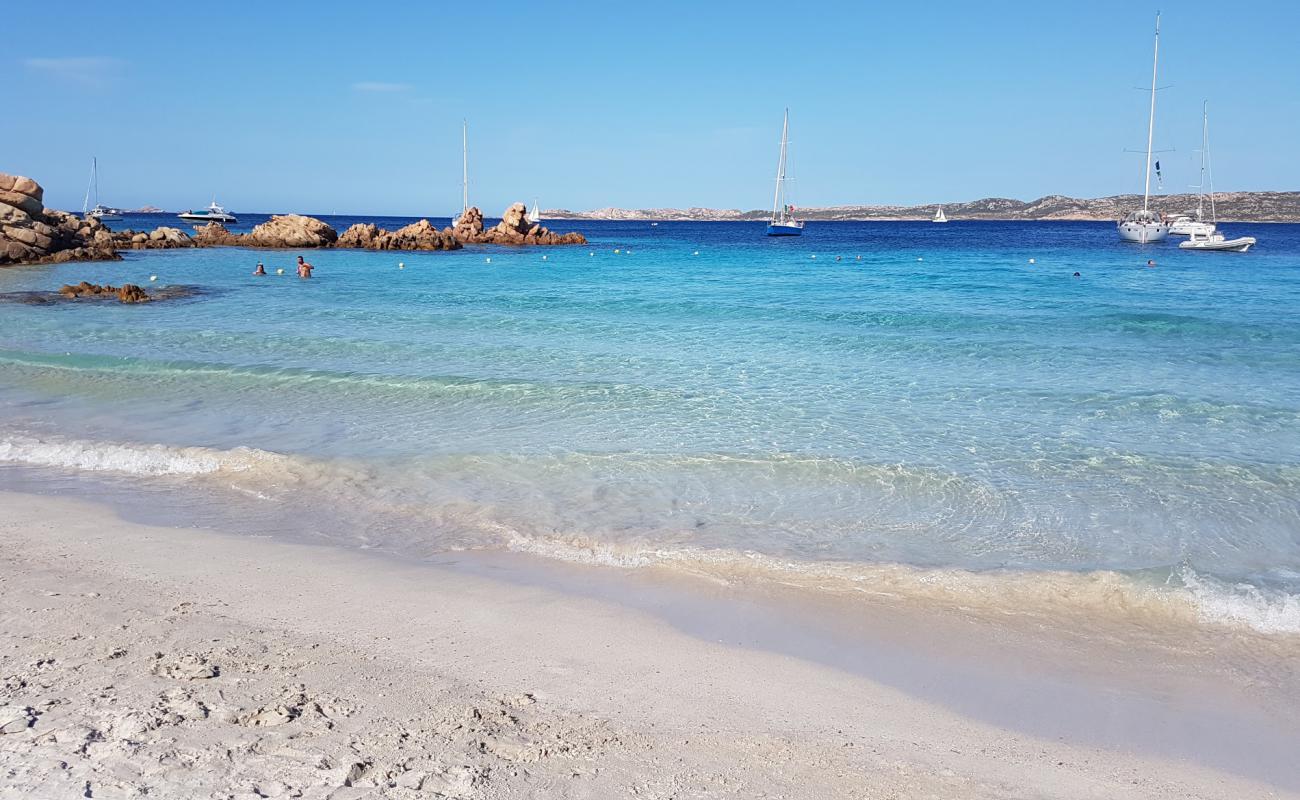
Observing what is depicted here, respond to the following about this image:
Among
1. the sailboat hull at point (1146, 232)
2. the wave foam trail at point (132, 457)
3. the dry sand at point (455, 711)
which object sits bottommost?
the dry sand at point (455, 711)

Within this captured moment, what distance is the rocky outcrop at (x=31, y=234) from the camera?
118ft

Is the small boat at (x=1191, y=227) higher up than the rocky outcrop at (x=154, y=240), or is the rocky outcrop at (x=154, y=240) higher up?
the small boat at (x=1191, y=227)

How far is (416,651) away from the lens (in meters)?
5.00

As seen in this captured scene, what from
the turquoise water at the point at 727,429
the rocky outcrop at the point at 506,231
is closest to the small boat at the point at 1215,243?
the turquoise water at the point at 727,429

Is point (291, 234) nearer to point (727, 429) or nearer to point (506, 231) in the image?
point (506, 231)

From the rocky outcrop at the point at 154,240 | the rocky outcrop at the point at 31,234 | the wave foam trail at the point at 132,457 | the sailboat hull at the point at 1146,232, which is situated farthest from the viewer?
the sailboat hull at the point at 1146,232

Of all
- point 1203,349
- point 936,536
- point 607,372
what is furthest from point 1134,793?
point 1203,349

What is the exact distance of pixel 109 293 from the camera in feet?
84.4

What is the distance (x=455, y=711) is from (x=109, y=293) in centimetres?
2692

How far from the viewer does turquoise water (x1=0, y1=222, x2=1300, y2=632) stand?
7.21 meters

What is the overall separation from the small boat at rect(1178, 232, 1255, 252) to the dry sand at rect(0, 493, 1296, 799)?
189ft

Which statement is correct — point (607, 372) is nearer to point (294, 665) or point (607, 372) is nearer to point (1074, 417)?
point (1074, 417)

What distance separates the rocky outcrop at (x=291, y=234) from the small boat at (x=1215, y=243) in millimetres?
56133

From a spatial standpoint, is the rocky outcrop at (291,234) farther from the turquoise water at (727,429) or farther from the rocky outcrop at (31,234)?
the turquoise water at (727,429)
